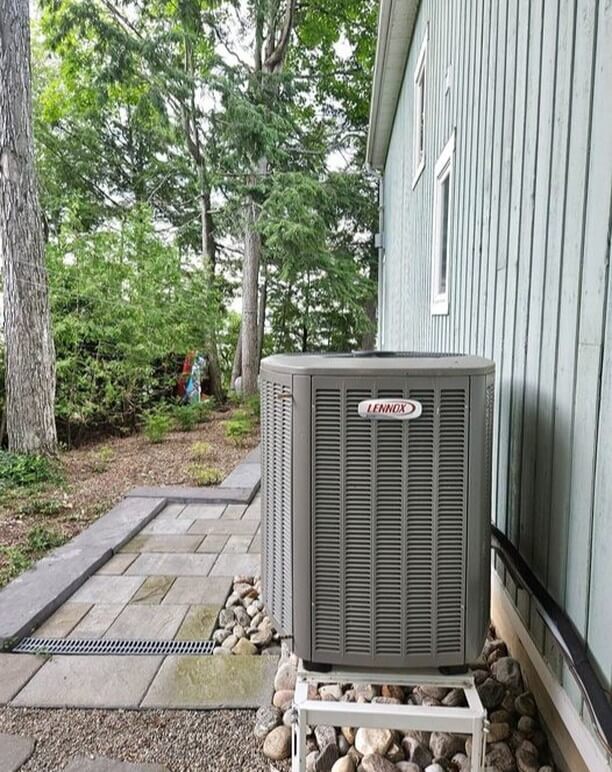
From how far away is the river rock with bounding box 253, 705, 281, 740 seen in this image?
1.70 m

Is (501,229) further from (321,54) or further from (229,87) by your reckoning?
(321,54)

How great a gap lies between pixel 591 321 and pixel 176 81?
890 cm

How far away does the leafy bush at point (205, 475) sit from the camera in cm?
456

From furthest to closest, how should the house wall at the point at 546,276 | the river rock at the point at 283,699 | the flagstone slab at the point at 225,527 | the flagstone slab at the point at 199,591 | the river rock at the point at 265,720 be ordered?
the flagstone slab at the point at 225,527 < the flagstone slab at the point at 199,591 < the river rock at the point at 283,699 < the river rock at the point at 265,720 < the house wall at the point at 546,276

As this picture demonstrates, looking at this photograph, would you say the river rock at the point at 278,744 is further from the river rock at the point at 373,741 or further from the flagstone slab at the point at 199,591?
the flagstone slab at the point at 199,591

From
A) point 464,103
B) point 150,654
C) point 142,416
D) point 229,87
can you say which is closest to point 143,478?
point 142,416

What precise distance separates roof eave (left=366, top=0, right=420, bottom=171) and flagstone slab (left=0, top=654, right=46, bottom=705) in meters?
5.84

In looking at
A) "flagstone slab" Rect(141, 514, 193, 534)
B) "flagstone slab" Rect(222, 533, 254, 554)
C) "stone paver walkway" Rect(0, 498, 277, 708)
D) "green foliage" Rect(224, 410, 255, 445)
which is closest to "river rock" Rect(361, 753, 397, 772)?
"stone paver walkway" Rect(0, 498, 277, 708)

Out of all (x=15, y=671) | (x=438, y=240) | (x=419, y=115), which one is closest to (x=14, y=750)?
(x=15, y=671)

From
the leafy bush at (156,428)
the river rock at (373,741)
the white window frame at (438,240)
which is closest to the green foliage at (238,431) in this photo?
the leafy bush at (156,428)

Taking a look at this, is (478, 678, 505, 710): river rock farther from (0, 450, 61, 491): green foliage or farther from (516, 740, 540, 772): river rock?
(0, 450, 61, 491): green foliage

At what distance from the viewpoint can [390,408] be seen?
4.79 feet

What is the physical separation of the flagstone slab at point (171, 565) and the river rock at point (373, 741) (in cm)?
143

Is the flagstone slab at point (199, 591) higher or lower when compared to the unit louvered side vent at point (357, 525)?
lower
